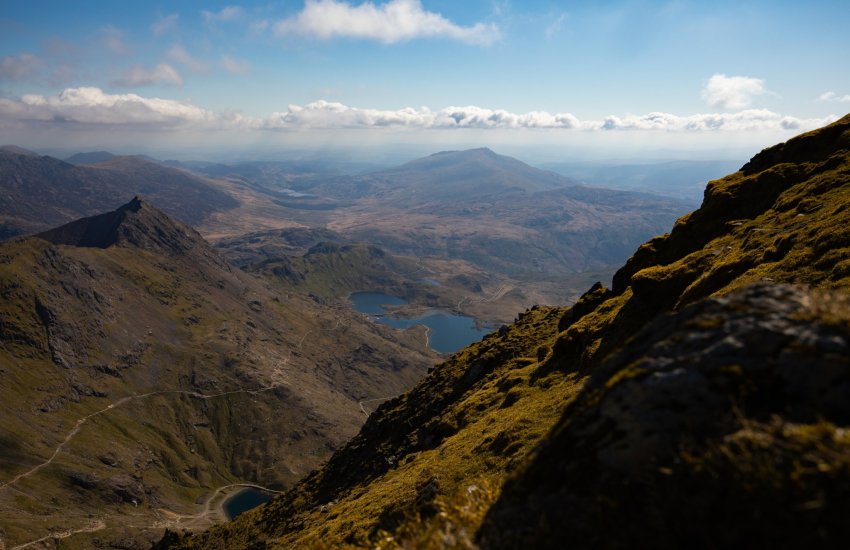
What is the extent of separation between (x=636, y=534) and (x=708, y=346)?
506 cm

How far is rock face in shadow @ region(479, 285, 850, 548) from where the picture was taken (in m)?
9.33

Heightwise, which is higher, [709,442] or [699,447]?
[709,442]

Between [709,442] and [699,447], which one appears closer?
[709,442]

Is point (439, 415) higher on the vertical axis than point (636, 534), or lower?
lower

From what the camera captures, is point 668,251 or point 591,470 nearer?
point 591,470

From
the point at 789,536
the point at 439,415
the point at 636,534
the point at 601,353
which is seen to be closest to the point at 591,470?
the point at 636,534

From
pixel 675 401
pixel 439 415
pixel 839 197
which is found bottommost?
pixel 439 415

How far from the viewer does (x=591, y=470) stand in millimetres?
12461

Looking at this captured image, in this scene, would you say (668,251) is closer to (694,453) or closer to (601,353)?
(601,353)

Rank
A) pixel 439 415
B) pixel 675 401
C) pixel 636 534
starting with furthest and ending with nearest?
pixel 439 415 → pixel 675 401 → pixel 636 534

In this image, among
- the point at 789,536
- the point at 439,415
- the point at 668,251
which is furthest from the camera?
the point at 439,415

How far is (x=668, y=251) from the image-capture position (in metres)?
60.8

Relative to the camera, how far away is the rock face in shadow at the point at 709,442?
9.33 m

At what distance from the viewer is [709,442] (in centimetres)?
1068
